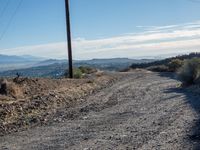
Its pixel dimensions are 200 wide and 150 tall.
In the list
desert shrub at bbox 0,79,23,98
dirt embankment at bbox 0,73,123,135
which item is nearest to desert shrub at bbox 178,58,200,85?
dirt embankment at bbox 0,73,123,135

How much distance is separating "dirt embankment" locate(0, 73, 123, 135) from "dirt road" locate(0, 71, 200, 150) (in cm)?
120

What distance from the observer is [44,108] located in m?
24.7

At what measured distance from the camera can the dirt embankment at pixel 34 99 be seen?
21.0 meters

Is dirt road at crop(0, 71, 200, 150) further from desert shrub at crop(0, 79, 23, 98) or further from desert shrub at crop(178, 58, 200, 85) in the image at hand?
desert shrub at crop(178, 58, 200, 85)

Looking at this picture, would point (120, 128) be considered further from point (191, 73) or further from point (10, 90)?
point (191, 73)

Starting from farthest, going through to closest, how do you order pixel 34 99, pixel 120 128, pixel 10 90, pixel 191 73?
pixel 191 73 < pixel 10 90 < pixel 34 99 < pixel 120 128

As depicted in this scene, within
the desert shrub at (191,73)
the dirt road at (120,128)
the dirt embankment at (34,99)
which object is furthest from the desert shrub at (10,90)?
the desert shrub at (191,73)

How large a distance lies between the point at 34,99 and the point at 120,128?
422 inches

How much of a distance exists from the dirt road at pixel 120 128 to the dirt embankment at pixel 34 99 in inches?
47.1

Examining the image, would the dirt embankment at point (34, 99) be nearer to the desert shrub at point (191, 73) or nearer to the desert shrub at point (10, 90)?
the desert shrub at point (10, 90)

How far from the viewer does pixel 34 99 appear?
88.7ft

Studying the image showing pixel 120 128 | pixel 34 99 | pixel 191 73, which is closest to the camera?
pixel 120 128

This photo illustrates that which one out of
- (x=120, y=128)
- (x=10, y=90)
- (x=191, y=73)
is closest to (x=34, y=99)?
(x=10, y=90)

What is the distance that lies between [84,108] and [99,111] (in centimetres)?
151
